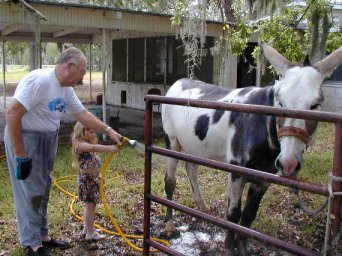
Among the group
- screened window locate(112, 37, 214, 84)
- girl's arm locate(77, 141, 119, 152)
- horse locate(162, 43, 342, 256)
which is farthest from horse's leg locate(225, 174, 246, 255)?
screened window locate(112, 37, 214, 84)

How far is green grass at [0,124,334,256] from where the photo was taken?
4543 mm

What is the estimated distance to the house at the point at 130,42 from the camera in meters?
8.36

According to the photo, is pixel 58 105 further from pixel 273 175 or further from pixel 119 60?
pixel 119 60

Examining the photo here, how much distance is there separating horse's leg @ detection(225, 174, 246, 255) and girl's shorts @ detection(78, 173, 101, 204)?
1.34 m

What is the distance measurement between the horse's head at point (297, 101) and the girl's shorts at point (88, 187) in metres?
2.05

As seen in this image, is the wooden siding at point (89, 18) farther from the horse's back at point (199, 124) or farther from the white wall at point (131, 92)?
the horse's back at point (199, 124)

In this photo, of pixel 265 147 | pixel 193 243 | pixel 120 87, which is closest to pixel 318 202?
pixel 193 243

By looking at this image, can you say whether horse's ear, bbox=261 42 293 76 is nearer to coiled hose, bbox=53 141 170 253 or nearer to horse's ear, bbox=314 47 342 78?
horse's ear, bbox=314 47 342 78

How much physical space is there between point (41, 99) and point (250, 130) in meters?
1.75

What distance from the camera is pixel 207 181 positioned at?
6.45 metres

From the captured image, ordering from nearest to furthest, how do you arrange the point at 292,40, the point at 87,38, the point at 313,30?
the point at 313,30 → the point at 292,40 → the point at 87,38

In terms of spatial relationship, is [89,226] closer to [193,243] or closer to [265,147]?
[193,243]

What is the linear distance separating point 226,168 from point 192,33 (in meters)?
2.85

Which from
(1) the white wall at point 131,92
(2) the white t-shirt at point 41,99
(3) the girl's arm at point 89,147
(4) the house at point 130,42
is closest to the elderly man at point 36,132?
(2) the white t-shirt at point 41,99
